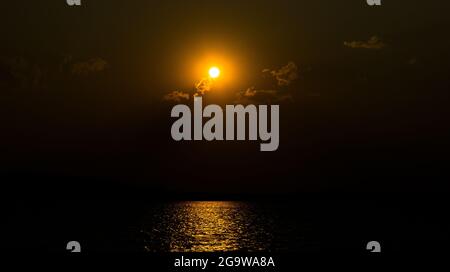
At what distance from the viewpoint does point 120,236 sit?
72000mm
